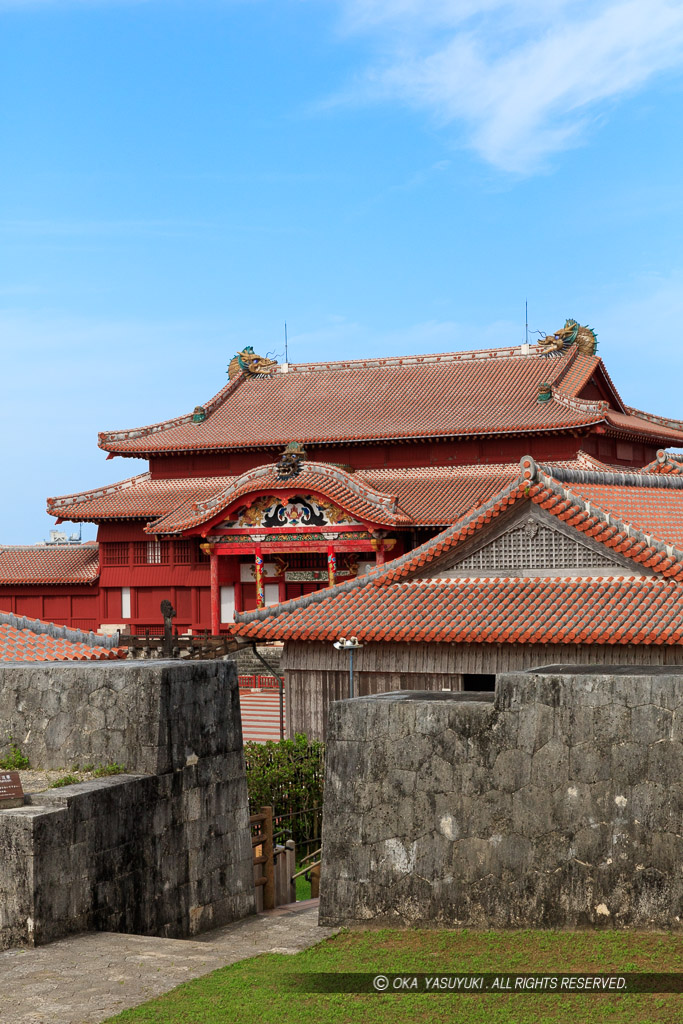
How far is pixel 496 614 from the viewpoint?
18891 mm

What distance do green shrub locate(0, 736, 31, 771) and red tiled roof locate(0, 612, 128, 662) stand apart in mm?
6488

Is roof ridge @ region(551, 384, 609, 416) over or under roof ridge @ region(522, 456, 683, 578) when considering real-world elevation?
over

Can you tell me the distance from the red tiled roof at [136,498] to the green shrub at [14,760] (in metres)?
29.6

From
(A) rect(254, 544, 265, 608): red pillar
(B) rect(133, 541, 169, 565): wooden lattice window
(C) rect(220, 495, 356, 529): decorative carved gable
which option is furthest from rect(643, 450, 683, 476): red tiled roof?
(B) rect(133, 541, 169, 565): wooden lattice window

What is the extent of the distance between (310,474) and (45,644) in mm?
18623

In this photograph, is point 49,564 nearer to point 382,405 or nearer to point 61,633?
point 382,405

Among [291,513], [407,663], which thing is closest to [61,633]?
[407,663]

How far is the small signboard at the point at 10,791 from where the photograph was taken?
9477mm

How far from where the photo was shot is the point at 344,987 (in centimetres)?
793

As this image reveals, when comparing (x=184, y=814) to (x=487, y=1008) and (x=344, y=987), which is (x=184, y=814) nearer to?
(x=344, y=987)

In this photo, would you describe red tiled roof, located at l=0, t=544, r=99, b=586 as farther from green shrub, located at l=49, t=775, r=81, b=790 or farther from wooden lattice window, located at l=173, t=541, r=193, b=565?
green shrub, located at l=49, t=775, r=81, b=790

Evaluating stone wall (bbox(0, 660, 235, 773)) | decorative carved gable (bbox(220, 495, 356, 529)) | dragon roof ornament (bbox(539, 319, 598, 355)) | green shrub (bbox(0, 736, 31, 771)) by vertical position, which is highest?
dragon roof ornament (bbox(539, 319, 598, 355))

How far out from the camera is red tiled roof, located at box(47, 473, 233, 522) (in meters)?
41.7

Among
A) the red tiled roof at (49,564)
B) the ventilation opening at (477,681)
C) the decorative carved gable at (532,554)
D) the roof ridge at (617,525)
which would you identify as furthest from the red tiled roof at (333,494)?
the roof ridge at (617,525)
